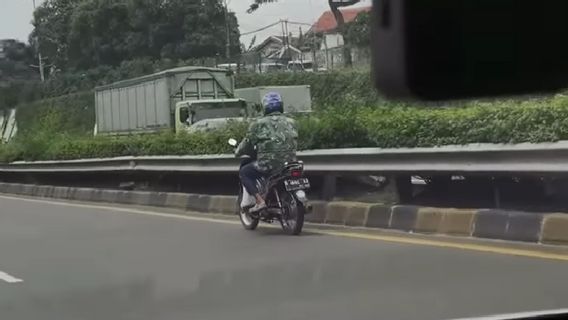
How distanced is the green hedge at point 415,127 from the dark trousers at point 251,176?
4.35ft

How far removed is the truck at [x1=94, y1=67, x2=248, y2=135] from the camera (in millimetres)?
18844

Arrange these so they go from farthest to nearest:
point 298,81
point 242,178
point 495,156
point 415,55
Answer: point 298,81, point 242,178, point 495,156, point 415,55

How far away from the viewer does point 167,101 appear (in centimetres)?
1933

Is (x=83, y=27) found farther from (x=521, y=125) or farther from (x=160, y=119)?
(x=160, y=119)

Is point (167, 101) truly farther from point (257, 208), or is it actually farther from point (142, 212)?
point (257, 208)

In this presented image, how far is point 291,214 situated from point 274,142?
78 centimetres

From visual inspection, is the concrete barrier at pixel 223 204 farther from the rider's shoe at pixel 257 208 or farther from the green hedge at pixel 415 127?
the rider's shoe at pixel 257 208

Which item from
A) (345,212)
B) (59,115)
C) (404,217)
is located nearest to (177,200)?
(345,212)

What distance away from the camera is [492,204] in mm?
8742

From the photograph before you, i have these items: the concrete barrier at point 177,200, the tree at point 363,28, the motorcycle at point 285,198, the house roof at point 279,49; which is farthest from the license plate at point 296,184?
the house roof at point 279,49

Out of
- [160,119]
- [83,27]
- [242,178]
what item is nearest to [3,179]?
[160,119]

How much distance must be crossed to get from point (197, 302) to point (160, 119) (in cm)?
1360

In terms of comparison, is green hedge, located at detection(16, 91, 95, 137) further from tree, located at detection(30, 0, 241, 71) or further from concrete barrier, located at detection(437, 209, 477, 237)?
concrete barrier, located at detection(437, 209, 477, 237)

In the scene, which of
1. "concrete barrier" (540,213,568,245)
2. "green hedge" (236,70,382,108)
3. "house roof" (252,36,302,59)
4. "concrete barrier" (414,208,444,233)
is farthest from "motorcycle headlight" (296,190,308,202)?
"house roof" (252,36,302,59)
